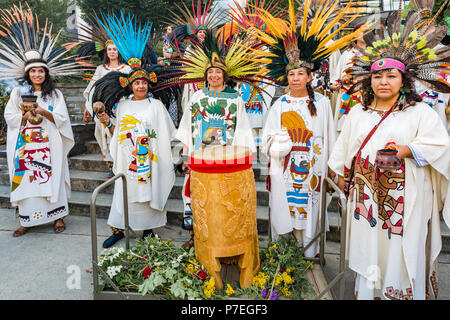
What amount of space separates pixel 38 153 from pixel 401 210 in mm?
4082

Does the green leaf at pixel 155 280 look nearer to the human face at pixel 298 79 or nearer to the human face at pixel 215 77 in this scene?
the human face at pixel 215 77

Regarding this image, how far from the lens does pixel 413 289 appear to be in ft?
8.50

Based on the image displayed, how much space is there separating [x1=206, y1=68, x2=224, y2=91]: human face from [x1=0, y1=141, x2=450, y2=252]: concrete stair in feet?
6.03

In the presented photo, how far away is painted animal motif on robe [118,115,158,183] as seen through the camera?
379 cm

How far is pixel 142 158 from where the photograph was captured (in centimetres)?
381

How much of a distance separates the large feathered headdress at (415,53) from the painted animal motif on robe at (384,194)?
70 centimetres

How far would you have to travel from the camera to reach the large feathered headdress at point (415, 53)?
8.45 feet

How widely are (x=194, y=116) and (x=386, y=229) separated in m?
2.09

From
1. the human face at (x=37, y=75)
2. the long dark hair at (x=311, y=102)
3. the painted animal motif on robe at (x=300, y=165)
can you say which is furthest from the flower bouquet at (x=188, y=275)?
the human face at (x=37, y=75)

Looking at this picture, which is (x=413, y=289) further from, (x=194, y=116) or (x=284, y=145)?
(x=194, y=116)

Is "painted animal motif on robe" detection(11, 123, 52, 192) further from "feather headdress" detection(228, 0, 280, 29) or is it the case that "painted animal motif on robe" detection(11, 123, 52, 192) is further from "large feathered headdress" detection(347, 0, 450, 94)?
"large feathered headdress" detection(347, 0, 450, 94)

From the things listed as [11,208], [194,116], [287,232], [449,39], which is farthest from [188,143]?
[11,208]

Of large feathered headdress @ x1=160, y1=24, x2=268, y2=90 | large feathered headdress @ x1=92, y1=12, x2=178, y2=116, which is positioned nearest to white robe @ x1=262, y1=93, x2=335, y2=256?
large feathered headdress @ x1=160, y1=24, x2=268, y2=90

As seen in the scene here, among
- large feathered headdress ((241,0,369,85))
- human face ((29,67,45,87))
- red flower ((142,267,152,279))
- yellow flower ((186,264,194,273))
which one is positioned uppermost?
large feathered headdress ((241,0,369,85))
